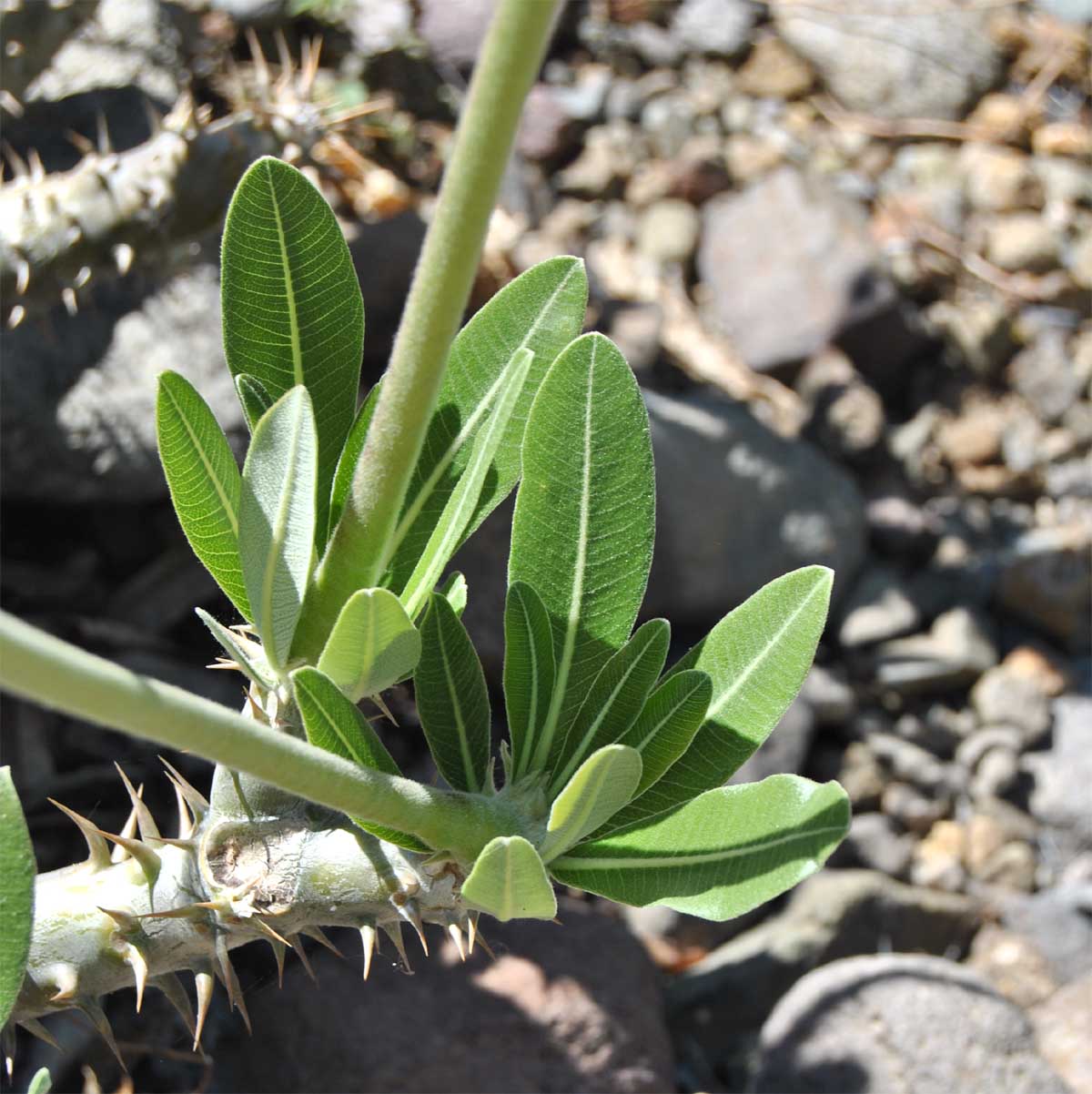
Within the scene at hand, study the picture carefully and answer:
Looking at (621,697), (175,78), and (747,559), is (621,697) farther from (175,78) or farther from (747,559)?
(175,78)

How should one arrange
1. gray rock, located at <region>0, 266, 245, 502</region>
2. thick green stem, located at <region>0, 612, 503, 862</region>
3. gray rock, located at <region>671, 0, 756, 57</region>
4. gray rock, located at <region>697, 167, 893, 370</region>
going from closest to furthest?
thick green stem, located at <region>0, 612, 503, 862</region>, gray rock, located at <region>0, 266, 245, 502</region>, gray rock, located at <region>697, 167, 893, 370</region>, gray rock, located at <region>671, 0, 756, 57</region>

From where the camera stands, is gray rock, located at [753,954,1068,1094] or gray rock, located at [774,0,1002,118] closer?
gray rock, located at [753,954,1068,1094]

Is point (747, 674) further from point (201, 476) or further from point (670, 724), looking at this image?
point (201, 476)

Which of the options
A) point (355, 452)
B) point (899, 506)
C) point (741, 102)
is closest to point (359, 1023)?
point (355, 452)

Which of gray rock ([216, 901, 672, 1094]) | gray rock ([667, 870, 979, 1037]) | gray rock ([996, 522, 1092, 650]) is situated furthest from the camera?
gray rock ([996, 522, 1092, 650])

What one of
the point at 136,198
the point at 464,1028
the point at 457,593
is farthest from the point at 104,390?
the point at 457,593

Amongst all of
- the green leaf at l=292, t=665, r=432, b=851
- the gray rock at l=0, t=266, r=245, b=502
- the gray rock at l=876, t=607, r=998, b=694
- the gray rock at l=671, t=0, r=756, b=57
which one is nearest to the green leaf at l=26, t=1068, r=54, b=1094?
the green leaf at l=292, t=665, r=432, b=851

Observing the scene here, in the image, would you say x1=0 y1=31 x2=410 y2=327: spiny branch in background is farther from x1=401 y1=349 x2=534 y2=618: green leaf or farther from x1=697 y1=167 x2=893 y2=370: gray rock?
x1=697 y1=167 x2=893 y2=370: gray rock
